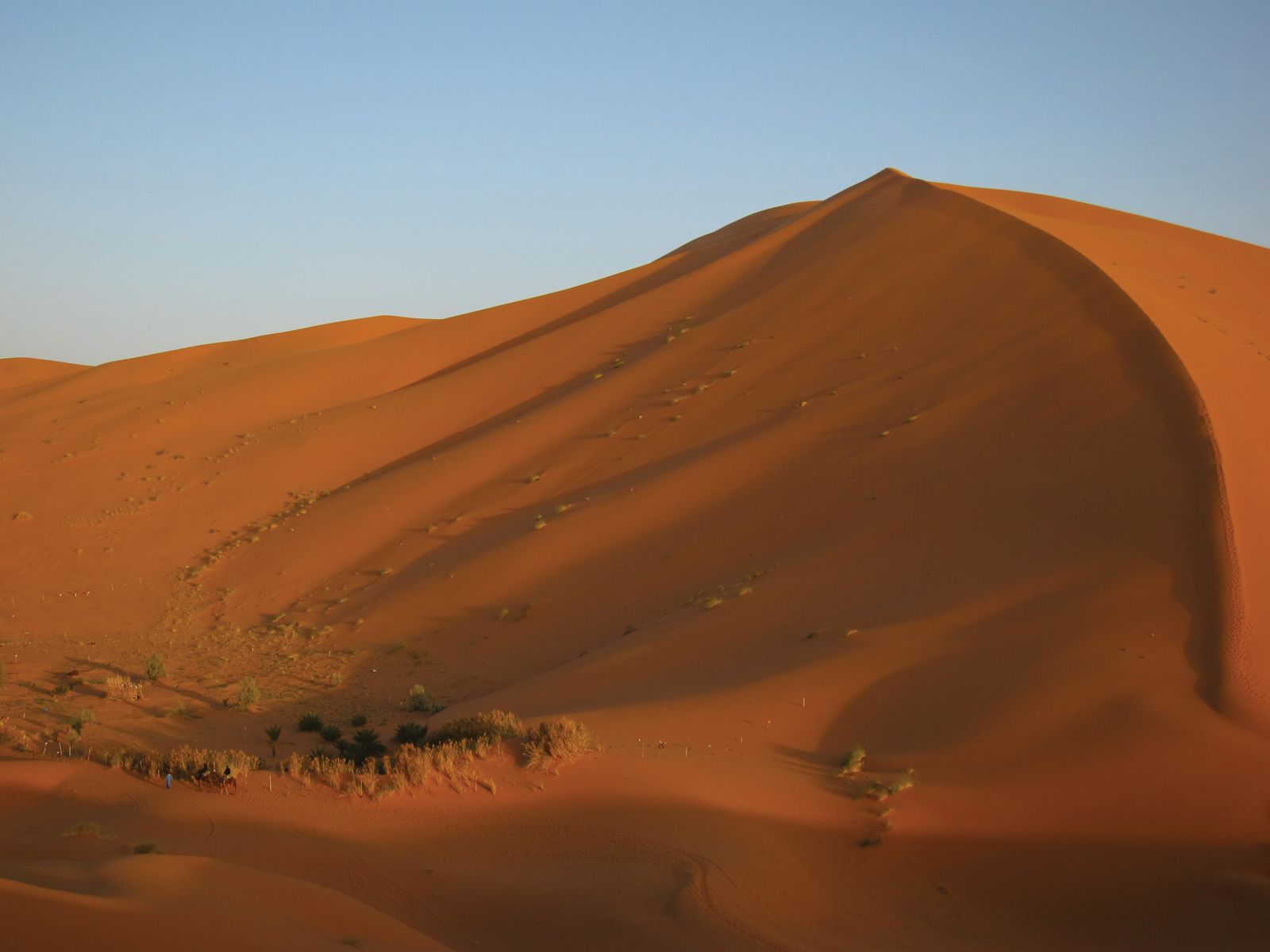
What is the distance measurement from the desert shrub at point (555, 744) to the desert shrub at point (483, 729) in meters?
0.33

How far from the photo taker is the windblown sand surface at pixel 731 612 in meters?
7.52

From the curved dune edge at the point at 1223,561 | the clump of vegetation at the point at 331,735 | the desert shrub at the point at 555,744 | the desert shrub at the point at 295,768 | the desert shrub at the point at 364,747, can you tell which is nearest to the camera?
the desert shrub at the point at 295,768

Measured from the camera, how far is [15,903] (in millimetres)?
4977

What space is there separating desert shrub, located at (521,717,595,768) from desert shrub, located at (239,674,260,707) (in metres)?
5.99

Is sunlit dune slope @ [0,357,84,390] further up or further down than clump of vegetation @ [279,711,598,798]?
further up

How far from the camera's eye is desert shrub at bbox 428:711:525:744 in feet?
32.8

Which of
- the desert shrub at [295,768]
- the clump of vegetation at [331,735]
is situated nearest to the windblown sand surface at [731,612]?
the desert shrub at [295,768]

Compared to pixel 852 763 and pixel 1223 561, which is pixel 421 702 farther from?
pixel 1223 561

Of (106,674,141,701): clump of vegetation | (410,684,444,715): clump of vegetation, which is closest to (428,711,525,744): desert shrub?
(410,684,444,715): clump of vegetation

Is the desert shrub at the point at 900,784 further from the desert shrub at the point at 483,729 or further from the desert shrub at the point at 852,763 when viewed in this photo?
the desert shrub at the point at 483,729

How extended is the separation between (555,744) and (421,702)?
5017 millimetres

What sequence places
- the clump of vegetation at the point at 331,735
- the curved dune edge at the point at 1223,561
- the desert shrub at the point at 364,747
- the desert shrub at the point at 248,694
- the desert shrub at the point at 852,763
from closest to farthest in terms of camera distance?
1. the desert shrub at the point at 852,763
2. the curved dune edge at the point at 1223,561
3. the desert shrub at the point at 364,747
4. the clump of vegetation at the point at 331,735
5. the desert shrub at the point at 248,694

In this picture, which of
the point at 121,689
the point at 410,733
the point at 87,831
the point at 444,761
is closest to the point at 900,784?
the point at 444,761

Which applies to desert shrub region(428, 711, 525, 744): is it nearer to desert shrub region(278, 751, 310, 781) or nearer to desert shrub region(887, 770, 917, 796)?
desert shrub region(278, 751, 310, 781)
